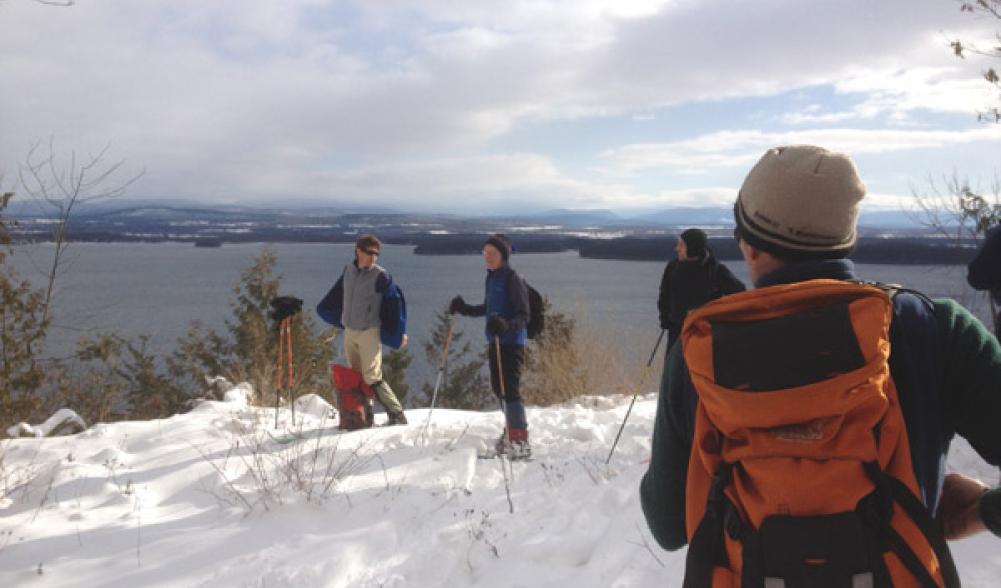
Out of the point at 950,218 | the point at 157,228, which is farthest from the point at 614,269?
the point at 950,218

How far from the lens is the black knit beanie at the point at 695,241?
5418 mm

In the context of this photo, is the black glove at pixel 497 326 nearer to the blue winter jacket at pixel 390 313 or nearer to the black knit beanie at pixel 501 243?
the black knit beanie at pixel 501 243

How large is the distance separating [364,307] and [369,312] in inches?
2.9

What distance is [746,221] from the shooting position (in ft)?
4.50

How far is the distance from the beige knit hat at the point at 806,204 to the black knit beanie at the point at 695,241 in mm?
4183

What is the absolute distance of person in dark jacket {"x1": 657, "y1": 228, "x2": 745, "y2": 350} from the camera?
17.8 ft

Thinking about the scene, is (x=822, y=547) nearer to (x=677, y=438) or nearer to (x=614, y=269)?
(x=677, y=438)

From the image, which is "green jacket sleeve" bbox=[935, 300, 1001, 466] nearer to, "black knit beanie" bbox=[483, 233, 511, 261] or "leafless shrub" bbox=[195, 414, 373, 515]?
"leafless shrub" bbox=[195, 414, 373, 515]

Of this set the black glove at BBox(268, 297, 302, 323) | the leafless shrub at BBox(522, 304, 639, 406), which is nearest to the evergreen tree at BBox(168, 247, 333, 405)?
the leafless shrub at BBox(522, 304, 639, 406)

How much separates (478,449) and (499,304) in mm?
1334

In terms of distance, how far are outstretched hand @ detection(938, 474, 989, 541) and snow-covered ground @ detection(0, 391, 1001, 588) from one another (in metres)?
1.89

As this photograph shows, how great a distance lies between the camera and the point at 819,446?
1.14m

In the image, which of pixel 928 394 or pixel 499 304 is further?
pixel 499 304

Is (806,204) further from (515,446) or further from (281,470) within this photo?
(515,446)
